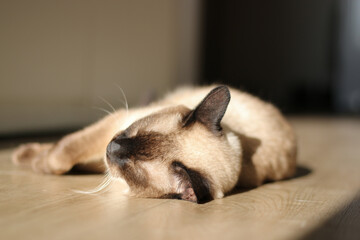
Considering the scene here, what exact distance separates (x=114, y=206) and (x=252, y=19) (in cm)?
595

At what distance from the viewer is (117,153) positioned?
1499 millimetres

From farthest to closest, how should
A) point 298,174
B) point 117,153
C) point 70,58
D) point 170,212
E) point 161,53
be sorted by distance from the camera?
1. point 161,53
2. point 70,58
3. point 298,174
4. point 117,153
5. point 170,212

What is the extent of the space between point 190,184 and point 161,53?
3.68 meters

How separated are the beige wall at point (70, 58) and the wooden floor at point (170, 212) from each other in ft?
3.50

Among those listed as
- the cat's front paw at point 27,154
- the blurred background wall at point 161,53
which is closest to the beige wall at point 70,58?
the blurred background wall at point 161,53

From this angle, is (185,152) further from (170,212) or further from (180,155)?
(170,212)

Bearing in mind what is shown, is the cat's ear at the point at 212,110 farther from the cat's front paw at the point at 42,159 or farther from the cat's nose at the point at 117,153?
the cat's front paw at the point at 42,159

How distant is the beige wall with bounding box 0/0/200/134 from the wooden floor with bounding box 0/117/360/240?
3.50ft

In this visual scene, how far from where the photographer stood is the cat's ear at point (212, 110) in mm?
1541

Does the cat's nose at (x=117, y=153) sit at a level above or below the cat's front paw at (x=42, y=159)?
above

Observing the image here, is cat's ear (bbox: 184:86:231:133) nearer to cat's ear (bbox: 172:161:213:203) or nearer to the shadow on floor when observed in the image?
cat's ear (bbox: 172:161:213:203)

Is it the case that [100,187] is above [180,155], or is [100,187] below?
below

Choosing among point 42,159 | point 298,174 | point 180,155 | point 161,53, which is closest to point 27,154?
point 42,159

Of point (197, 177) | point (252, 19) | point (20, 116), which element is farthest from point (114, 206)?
point (252, 19)
